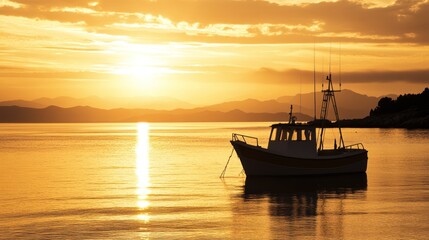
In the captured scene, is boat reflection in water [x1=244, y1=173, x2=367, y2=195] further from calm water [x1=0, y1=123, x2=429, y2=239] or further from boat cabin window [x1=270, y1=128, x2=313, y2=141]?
boat cabin window [x1=270, y1=128, x2=313, y2=141]

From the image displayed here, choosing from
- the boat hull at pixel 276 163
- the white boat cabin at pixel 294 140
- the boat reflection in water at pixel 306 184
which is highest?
the white boat cabin at pixel 294 140

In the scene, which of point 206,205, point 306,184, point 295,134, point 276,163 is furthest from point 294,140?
point 206,205

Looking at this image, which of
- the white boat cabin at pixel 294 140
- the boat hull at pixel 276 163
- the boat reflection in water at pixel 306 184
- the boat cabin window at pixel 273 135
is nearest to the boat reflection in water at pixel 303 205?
the boat reflection in water at pixel 306 184

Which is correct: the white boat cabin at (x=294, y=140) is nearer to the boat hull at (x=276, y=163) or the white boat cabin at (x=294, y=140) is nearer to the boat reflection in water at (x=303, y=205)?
the boat hull at (x=276, y=163)

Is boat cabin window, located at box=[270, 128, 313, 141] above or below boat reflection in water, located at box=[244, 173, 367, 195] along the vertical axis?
above

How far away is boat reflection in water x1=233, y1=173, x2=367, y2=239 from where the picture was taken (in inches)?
1065

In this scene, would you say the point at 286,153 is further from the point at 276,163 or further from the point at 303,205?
the point at 303,205

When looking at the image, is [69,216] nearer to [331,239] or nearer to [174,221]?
[174,221]

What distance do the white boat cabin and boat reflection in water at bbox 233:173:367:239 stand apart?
214cm

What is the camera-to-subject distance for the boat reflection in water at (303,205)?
88.7 ft

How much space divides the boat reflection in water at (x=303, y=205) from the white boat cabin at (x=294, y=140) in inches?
84.4

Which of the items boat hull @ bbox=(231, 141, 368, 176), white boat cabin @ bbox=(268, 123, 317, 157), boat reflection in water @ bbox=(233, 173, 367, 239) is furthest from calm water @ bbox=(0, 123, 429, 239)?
white boat cabin @ bbox=(268, 123, 317, 157)

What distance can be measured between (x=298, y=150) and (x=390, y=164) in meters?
23.4

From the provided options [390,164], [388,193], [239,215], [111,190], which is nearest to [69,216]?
[239,215]
